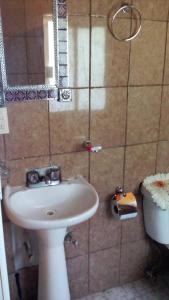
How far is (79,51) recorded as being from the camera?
59.8 inches

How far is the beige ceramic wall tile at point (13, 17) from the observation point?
1.37m

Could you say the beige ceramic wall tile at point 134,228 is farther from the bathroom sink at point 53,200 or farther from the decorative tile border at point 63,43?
the decorative tile border at point 63,43

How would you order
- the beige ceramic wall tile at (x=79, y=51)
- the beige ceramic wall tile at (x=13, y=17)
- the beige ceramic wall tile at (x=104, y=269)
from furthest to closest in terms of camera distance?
the beige ceramic wall tile at (x=104, y=269) < the beige ceramic wall tile at (x=79, y=51) < the beige ceramic wall tile at (x=13, y=17)

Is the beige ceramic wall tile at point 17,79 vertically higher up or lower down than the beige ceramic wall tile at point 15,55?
lower down

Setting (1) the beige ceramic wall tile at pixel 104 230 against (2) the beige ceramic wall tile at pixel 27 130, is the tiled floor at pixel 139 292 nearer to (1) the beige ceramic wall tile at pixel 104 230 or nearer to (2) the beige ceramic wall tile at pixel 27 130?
(1) the beige ceramic wall tile at pixel 104 230

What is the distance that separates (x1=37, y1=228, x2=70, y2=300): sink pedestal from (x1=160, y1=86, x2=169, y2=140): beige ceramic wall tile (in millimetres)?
895

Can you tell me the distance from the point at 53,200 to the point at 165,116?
0.88 m

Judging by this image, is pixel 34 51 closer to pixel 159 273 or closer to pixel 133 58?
pixel 133 58

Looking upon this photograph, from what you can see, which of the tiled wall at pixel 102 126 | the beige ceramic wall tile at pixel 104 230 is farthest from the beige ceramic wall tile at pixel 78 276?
the beige ceramic wall tile at pixel 104 230

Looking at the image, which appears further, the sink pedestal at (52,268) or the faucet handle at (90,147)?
the faucet handle at (90,147)

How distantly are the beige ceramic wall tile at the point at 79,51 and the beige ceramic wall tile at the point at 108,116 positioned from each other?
0.11 meters

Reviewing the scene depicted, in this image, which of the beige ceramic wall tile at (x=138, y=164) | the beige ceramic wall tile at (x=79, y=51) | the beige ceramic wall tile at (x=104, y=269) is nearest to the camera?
the beige ceramic wall tile at (x=79, y=51)

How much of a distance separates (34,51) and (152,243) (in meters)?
1.54

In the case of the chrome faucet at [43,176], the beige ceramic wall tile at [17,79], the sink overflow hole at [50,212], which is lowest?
the sink overflow hole at [50,212]
